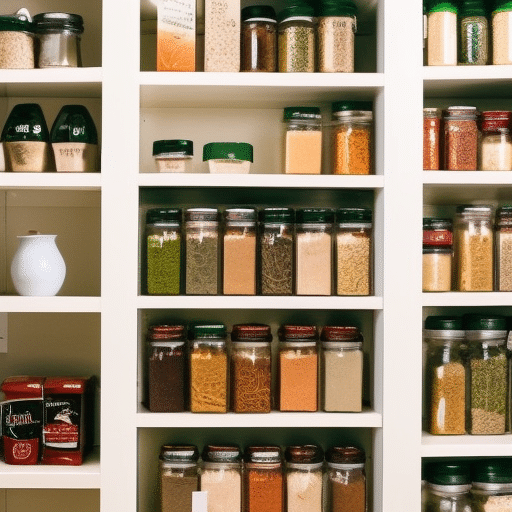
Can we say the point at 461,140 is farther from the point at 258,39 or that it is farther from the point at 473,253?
the point at 258,39

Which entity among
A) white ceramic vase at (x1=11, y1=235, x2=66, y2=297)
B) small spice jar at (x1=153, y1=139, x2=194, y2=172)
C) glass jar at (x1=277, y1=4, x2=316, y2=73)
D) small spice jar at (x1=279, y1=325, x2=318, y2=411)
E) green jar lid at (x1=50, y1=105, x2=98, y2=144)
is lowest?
small spice jar at (x1=279, y1=325, x2=318, y2=411)

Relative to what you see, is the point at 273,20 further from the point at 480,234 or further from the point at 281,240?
the point at 480,234

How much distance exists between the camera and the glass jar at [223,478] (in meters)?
1.75

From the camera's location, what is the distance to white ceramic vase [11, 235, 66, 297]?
1788mm

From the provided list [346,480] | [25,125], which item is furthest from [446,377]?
[25,125]

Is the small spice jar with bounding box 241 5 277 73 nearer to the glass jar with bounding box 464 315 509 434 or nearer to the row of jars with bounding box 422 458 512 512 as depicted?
the glass jar with bounding box 464 315 509 434

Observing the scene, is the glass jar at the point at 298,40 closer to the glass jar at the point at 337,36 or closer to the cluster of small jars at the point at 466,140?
the glass jar at the point at 337,36

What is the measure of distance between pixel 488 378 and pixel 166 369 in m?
0.84

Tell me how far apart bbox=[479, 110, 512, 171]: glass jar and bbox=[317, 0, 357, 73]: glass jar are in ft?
1.29

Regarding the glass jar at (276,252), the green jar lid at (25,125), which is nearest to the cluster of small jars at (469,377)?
the glass jar at (276,252)

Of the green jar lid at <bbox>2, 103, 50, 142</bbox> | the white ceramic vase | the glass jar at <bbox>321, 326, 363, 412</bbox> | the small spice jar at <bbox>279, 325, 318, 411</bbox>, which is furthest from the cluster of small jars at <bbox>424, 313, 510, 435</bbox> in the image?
the green jar lid at <bbox>2, 103, 50, 142</bbox>

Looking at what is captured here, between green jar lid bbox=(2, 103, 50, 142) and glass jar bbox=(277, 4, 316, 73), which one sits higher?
glass jar bbox=(277, 4, 316, 73)

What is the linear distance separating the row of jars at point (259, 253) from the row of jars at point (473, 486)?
532mm

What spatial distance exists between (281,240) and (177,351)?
399 mm
